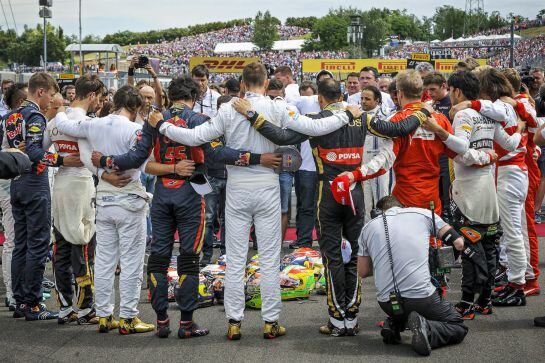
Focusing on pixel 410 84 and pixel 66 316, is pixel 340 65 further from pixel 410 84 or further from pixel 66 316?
pixel 66 316

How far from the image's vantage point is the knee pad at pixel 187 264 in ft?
21.8

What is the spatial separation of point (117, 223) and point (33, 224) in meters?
1.11

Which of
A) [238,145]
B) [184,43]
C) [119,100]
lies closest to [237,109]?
[238,145]

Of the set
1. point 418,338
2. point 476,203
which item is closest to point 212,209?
point 476,203

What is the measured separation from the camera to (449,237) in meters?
6.17

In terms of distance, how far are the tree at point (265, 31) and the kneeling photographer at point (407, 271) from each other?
119399 mm

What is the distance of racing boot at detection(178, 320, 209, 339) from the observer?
21.6 ft

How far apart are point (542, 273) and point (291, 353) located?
167 inches

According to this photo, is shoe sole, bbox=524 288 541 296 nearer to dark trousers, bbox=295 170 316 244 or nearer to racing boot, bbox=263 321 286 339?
racing boot, bbox=263 321 286 339

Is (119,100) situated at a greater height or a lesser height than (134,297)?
greater

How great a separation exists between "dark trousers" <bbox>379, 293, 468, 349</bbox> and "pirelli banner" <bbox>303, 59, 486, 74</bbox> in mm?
29610

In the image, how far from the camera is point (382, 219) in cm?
617

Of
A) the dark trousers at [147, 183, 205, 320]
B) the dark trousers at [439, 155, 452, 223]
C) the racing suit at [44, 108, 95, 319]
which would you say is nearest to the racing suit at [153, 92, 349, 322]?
the dark trousers at [147, 183, 205, 320]

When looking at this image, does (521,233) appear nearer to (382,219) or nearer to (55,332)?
(382,219)
